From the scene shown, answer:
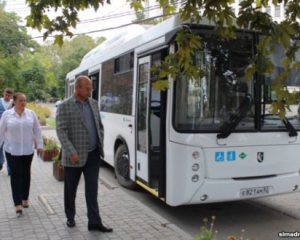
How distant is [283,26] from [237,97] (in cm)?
273

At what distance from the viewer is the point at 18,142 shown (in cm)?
588

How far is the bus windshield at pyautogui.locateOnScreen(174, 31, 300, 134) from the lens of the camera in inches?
217

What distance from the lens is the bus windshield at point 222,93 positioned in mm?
5516

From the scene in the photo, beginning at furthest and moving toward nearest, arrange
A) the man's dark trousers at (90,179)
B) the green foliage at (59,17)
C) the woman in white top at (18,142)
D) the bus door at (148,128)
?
the bus door at (148,128)
the woman in white top at (18,142)
the man's dark trousers at (90,179)
the green foliage at (59,17)

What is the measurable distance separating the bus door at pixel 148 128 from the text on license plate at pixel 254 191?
49.7 inches

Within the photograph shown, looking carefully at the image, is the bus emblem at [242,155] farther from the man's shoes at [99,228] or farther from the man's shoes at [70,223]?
the man's shoes at [70,223]

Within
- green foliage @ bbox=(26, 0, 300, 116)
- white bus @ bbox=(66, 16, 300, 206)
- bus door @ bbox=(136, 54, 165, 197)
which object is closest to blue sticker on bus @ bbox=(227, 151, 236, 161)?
white bus @ bbox=(66, 16, 300, 206)

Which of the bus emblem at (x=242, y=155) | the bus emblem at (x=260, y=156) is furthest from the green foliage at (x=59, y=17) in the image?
the bus emblem at (x=260, y=156)

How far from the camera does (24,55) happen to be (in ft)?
89.0

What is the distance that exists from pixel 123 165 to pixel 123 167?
52mm

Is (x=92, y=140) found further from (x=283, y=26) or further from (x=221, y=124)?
(x=283, y=26)

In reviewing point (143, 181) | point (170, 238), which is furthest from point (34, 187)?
point (170, 238)

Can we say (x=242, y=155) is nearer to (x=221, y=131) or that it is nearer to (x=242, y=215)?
(x=221, y=131)

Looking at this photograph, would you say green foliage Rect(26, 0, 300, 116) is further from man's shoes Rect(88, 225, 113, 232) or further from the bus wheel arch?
the bus wheel arch
